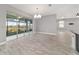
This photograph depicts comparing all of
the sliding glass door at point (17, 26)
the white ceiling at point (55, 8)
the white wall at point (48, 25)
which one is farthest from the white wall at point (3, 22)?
the white wall at point (48, 25)

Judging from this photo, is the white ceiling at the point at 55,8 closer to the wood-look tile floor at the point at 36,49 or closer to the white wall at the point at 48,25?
the wood-look tile floor at the point at 36,49

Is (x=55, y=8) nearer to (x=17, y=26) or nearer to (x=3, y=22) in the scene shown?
(x=17, y=26)

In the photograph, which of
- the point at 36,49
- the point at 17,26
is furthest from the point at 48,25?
the point at 36,49

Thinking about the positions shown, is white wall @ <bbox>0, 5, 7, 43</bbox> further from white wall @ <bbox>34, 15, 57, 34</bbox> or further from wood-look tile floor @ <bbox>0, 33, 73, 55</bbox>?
white wall @ <bbox>34, 15, 57, 34</bbox>

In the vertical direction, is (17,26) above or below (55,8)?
below

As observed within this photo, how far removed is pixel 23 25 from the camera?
387 inches

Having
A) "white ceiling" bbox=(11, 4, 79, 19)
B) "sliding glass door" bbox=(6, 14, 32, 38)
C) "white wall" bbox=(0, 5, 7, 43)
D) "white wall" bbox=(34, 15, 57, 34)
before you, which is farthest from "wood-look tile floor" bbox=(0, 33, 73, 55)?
"white wall" bbox=(34, 15, 57, 34)

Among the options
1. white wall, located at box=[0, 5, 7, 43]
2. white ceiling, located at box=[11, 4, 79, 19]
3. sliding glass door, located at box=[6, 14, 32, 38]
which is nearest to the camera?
white wall, located at box=[0, 5, 7, 43]

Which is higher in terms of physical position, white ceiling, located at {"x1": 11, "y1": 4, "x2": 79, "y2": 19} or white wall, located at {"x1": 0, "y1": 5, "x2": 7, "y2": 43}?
white ceiling, located at {"x1": 11, "y1": 4, "x2": 79, "y2": 19}

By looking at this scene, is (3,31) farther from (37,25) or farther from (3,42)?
(37,25)

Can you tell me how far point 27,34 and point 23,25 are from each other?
1.16 meters

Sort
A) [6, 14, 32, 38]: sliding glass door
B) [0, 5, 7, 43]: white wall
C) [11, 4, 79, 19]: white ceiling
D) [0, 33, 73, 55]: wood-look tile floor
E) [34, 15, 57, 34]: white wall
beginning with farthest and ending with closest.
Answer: [34, 15, 57, 34]: white wall
[6, 14, 32, 38]: sliding glass door
[11, 4, 79, 19]: white ceiling
[0, 5, 7, 43]: white wall
[0, 33, 73, 55]: wood-look tile floor
